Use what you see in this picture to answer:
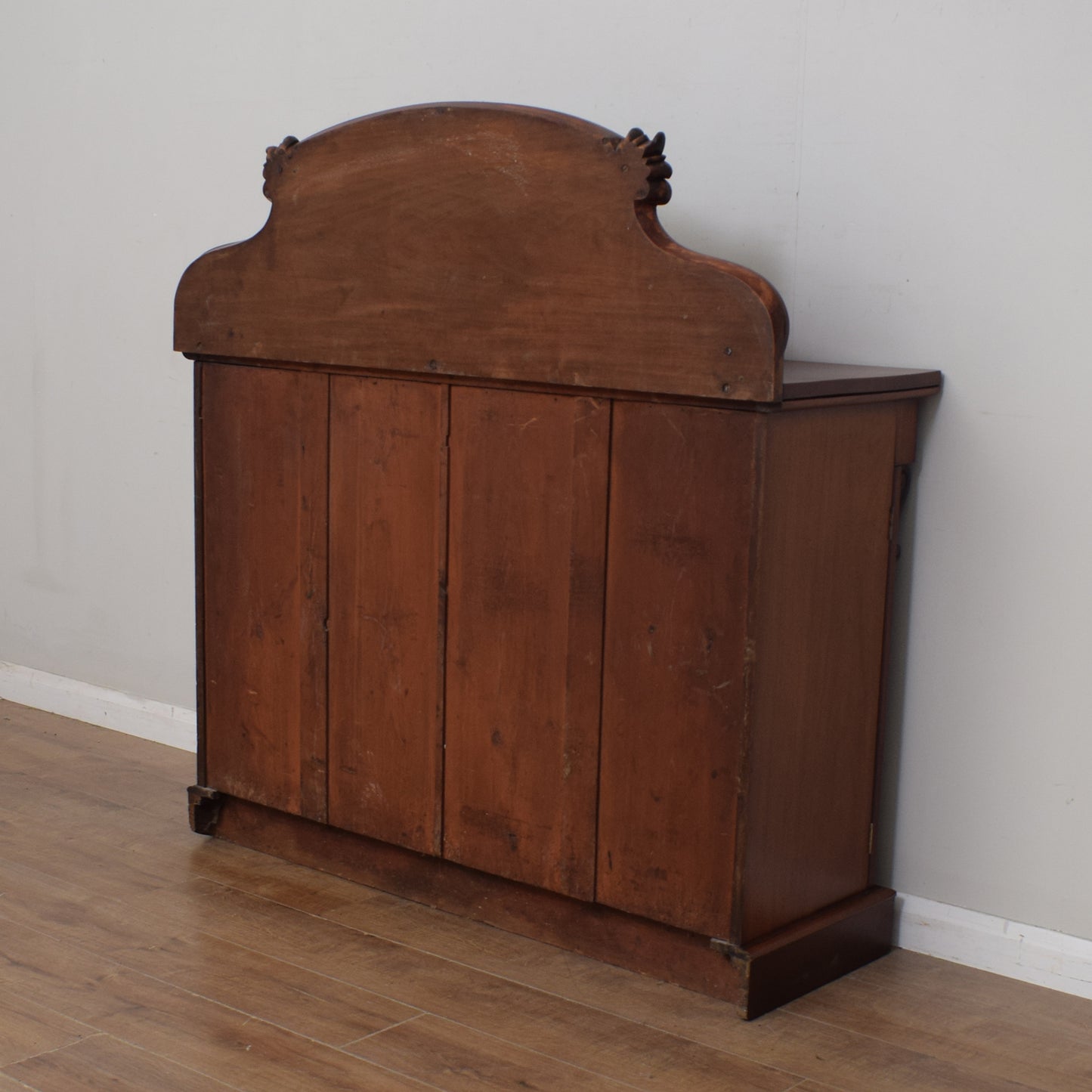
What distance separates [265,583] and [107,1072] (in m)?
1.10

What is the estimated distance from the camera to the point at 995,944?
2.71 meters

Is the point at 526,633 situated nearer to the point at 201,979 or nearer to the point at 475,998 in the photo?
the point at 475,998

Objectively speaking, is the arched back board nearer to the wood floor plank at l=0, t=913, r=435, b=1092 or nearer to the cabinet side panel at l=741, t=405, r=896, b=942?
the cabinet side panel at l=741, t=405, r=896, b=942

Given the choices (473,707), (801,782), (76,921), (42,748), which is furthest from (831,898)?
(42,748)

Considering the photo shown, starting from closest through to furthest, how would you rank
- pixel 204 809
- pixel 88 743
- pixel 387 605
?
pixel 387 605
pixel 204 809
pixel 88 743

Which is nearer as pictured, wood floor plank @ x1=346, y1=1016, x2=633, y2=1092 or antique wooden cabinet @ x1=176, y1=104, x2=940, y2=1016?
wood floor plank @ x1=346, y1=1016, x2=633, y2=1092

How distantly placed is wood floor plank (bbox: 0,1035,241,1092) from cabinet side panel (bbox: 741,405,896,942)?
0.90m

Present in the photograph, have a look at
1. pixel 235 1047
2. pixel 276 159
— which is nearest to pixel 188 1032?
pixel 235 1047

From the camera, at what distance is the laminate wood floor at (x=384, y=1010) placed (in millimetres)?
2262

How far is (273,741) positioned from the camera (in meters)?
3.11

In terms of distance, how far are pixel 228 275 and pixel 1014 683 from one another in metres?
1.69

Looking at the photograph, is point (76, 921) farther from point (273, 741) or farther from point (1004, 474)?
point (1004, 474)

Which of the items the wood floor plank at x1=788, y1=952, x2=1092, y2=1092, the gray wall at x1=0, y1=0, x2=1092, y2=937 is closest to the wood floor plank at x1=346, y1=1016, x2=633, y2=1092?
the wood floor plank at x1=788, y1=952, x2=1092, y2=1092

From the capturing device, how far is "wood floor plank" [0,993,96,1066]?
2.28 m
